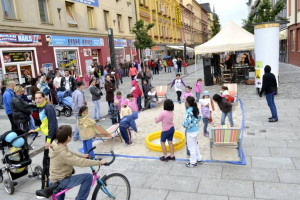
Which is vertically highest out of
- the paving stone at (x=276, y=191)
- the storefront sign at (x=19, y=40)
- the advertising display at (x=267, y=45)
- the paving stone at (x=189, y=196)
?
the storefront sign at (x=19, y=40)

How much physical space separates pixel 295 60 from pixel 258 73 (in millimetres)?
15176

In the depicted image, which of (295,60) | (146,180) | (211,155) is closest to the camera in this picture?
(146,180)

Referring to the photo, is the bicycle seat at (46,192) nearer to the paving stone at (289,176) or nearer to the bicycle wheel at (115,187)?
the bicycle wheel at (115,187)

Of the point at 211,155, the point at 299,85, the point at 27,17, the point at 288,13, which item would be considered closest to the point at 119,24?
the point at 27,17

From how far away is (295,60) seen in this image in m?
24.0

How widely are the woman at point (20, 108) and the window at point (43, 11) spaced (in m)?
12.1

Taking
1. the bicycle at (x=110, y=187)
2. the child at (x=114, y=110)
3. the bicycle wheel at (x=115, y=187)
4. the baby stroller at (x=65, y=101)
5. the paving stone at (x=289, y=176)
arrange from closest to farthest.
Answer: the bicycle at (x=110, y=187) < the bicycle wheel at (x=115, y=187) < the paving stone at (x=289, y=176) < the child at (x=114, y=110) < the baby stroller at (x=65, y=101)

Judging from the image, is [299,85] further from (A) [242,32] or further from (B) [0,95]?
(B) [0,95]

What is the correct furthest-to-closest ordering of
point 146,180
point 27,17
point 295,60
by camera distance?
1. point 295,60
2. point 27,17
3. point 146,180

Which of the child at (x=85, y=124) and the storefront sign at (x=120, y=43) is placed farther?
the storefront sign at (x=120, y=43)

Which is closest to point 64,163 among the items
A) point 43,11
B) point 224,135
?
point 224,135

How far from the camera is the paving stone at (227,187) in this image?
423cm

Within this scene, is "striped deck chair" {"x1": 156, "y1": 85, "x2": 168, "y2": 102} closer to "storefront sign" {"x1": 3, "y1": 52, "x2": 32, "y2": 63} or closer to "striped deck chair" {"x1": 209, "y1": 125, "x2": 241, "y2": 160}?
"striped deck chair" {"x1": 209, "y1": 125, "x2": 241, "y2": 160}

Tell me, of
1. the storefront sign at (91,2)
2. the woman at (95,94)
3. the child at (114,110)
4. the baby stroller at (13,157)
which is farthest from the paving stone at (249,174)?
the storefront sign at (91,2)
